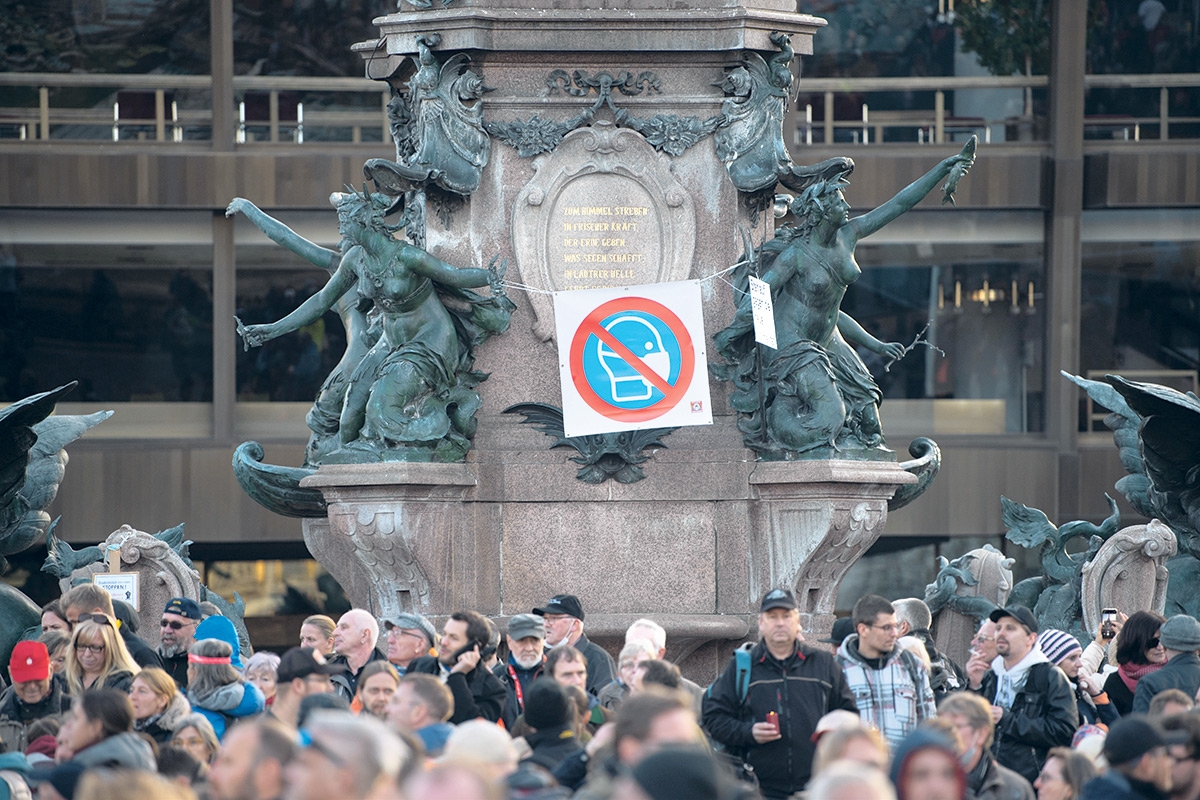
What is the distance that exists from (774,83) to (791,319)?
1.35 metres

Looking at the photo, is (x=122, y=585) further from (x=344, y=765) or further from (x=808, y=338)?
(x=344, y=765)

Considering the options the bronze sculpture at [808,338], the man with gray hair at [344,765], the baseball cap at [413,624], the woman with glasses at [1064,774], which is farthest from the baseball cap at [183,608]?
the man with gray hair at [344,765]

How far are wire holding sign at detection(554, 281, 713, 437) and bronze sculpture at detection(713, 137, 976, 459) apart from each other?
0.23 meters

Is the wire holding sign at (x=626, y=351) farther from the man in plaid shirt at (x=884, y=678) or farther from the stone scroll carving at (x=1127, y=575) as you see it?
the stone scroll carving at (x=1127, y=575)

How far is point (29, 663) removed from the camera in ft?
35.4

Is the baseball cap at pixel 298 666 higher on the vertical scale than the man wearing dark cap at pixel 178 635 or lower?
higher

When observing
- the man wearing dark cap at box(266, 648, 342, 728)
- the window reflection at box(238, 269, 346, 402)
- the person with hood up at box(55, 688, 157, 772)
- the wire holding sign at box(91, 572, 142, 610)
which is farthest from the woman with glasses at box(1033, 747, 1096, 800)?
the window reflection at box(238, 269, 346, 402)

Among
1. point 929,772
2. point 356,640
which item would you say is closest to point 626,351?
point 356,640

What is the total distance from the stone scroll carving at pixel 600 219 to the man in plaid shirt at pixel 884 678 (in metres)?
3.74

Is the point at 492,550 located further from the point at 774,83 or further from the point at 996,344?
the point at 996,344

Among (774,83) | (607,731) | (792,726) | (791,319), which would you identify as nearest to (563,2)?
(774,83)

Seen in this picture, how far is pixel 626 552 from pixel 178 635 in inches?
98.4

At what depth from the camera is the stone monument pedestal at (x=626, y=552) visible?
43.8 ft

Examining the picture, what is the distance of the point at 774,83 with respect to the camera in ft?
45.3
